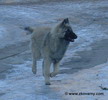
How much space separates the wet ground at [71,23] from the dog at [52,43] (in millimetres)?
721

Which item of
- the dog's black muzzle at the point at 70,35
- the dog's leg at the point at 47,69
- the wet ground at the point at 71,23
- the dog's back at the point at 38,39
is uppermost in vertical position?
the dog's black muzzle at the point at 70,35

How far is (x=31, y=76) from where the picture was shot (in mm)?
11414

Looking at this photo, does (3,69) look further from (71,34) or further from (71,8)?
(71,8)

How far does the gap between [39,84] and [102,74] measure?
1556 millimetres

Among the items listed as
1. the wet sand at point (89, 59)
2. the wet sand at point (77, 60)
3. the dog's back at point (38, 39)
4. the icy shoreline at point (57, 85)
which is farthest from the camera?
the wet sand at point (89, 59)

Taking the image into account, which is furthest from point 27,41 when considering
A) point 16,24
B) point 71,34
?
point 71,34

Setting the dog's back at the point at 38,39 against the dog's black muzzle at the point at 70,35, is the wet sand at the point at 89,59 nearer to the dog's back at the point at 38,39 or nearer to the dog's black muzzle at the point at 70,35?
the dog's back at the point at 38,39

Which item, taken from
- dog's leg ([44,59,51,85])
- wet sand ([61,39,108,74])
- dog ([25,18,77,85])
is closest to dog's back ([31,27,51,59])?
dog ([25,18,77,85])

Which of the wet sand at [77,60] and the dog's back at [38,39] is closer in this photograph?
the dog's back at [38,39]

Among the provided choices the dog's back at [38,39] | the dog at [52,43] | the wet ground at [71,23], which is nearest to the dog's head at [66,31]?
the dog at [52,43]

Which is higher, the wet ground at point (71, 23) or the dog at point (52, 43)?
the dog at point (52, 43)

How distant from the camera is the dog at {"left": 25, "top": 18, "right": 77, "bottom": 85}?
9.37 meters

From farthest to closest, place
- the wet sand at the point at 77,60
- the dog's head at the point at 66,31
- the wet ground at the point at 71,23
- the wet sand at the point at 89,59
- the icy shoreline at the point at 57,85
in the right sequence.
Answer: the wet ground at the point at 71,23, the wet sand at the point at 89,59, the wet sand at the point at 77,60, the dog's head at the point at 66,31, the icy shoreline at the point at 57,85

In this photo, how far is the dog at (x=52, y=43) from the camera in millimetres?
9367
